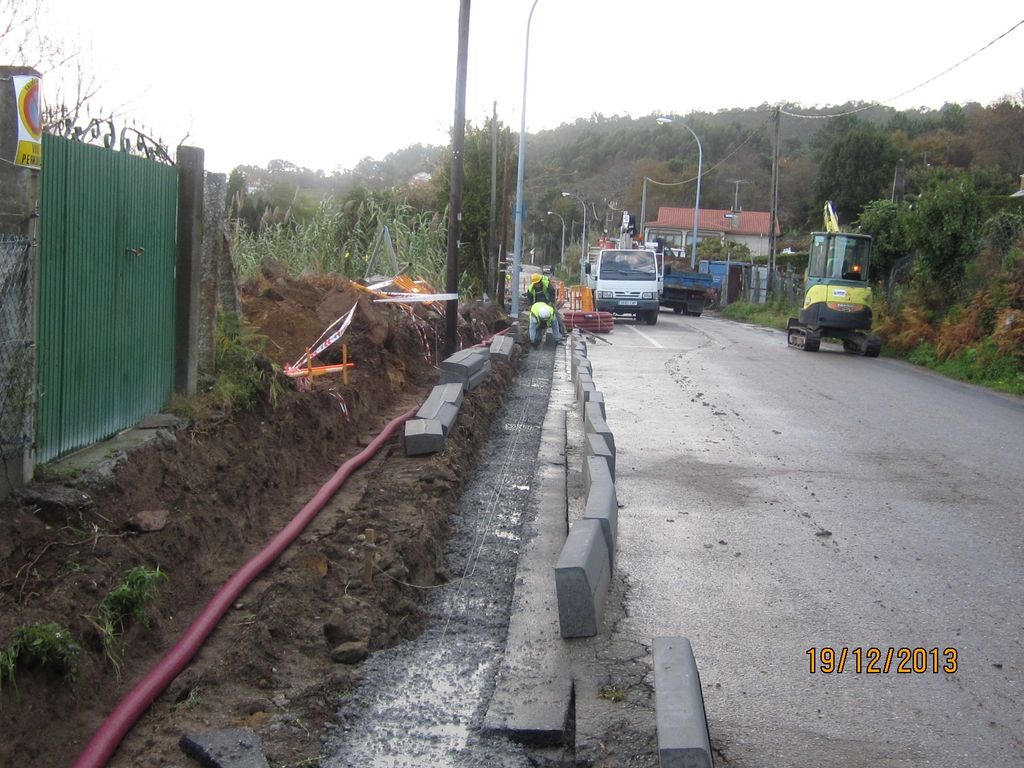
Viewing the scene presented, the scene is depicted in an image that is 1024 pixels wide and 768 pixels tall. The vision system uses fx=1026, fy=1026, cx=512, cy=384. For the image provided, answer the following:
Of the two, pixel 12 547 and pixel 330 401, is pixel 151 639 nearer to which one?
pixel 12 547

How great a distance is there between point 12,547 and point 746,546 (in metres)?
4.69

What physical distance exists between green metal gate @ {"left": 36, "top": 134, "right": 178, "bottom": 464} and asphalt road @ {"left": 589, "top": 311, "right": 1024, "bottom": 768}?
3579mm

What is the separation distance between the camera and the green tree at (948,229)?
2505 centimetres

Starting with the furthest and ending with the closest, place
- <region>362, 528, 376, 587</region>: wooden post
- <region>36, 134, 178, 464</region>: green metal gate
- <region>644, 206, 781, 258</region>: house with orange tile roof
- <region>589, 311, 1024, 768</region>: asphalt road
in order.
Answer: <region>644, 206, 781, 258</region>: house with orange tile roof, <region>36, 134, 178, 464</region>: green metal gate, <region>362, 528, 376, 587</region>: wooden post, <region>589, 311, 1024, 768</region>: asphalt road

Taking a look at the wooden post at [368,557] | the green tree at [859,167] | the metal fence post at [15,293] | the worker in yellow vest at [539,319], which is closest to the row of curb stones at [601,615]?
the wooden post at [368,557]

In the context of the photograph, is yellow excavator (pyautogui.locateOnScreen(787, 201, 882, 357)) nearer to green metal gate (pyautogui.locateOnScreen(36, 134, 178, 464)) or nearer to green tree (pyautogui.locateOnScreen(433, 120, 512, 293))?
green tree (pyautogui.locateOnScreen(433, 120, 512, 293))

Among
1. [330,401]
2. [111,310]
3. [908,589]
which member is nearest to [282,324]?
[330,401]

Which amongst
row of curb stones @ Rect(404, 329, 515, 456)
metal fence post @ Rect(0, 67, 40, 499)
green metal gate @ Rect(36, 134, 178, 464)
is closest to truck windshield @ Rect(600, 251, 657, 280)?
row of curb stones @ Rect(404, 329, 515, 456)

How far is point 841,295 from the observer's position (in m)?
24.8

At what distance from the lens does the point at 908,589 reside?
632 cm

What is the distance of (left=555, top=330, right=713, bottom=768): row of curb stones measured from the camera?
372 cm

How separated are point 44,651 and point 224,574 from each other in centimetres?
182

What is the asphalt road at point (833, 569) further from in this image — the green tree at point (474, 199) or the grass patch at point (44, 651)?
the green tree at point (474, 199)
